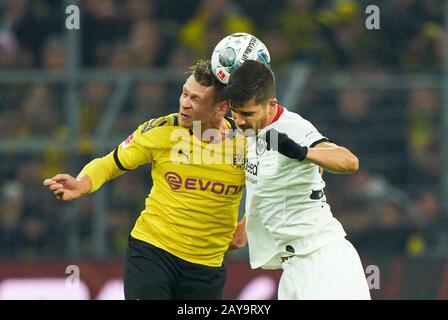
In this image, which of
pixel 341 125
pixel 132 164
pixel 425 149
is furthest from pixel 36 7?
pixel 132 164

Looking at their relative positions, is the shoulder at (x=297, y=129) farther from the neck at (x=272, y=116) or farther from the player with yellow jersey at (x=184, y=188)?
the player with yellow jersey at (x=184, y=188)

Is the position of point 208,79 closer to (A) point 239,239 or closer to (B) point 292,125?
(B) point 292,125

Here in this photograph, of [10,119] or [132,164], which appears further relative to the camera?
[10,119]

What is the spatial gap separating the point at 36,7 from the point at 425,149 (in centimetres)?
416

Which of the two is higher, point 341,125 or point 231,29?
point 231,29

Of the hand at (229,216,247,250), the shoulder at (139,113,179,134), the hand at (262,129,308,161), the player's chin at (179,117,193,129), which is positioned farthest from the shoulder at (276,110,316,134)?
the hand at (229,216,247,250)

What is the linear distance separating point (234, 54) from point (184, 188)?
0.89m

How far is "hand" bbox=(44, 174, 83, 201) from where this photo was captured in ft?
20.6

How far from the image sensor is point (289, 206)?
623 centimetres

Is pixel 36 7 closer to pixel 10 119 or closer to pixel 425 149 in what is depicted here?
pixel 10 119

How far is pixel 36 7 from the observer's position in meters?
11.3

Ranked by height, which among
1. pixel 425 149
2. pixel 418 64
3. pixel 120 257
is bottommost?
pixel 120 257

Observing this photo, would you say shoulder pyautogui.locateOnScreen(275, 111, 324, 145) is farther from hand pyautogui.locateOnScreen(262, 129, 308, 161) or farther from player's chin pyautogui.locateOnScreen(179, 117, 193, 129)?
player's chin pyautogui.locateOnScreen(179, 117, 193, 129)

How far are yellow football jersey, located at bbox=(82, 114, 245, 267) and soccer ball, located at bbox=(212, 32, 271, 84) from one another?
1.54 feet
